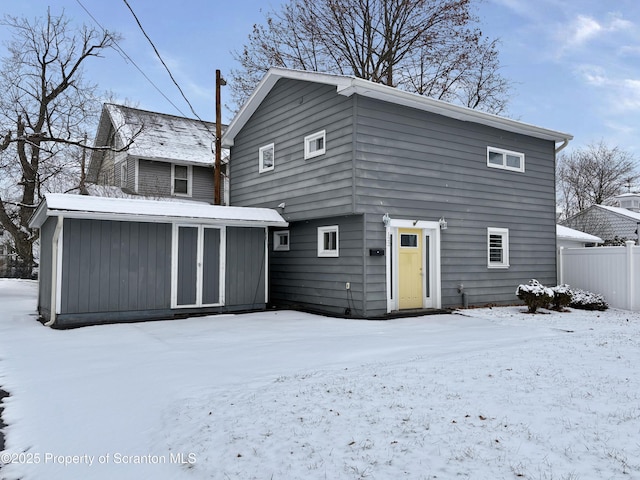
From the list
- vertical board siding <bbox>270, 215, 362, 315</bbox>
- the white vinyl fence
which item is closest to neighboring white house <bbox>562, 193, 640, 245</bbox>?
the white vinyl fence

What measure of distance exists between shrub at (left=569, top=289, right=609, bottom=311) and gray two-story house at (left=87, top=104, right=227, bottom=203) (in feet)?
46.5

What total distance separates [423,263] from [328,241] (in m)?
2.35

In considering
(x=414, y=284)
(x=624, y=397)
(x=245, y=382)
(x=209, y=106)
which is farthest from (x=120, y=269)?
(x=209, y=106)

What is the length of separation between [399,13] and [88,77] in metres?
13.2

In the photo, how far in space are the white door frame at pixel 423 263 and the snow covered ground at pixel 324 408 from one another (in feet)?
10.2

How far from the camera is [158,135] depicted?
2084 cm

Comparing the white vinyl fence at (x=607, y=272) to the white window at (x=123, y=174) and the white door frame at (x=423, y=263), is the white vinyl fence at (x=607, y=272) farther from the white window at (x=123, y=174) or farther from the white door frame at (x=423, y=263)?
Result: the white window at (x=123, y=174)

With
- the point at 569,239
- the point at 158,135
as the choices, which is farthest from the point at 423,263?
the point at 158,135

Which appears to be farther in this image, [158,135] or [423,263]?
[158,135]

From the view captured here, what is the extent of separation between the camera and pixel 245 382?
16.3 ft

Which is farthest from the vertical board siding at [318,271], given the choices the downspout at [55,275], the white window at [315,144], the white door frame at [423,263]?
the downspout at [55,275]

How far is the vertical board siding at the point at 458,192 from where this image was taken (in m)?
10.2

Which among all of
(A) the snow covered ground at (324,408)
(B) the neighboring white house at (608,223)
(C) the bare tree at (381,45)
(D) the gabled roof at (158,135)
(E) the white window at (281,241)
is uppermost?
(C) the bare tree at (381,45)

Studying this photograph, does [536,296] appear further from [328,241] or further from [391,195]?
[328,241]
